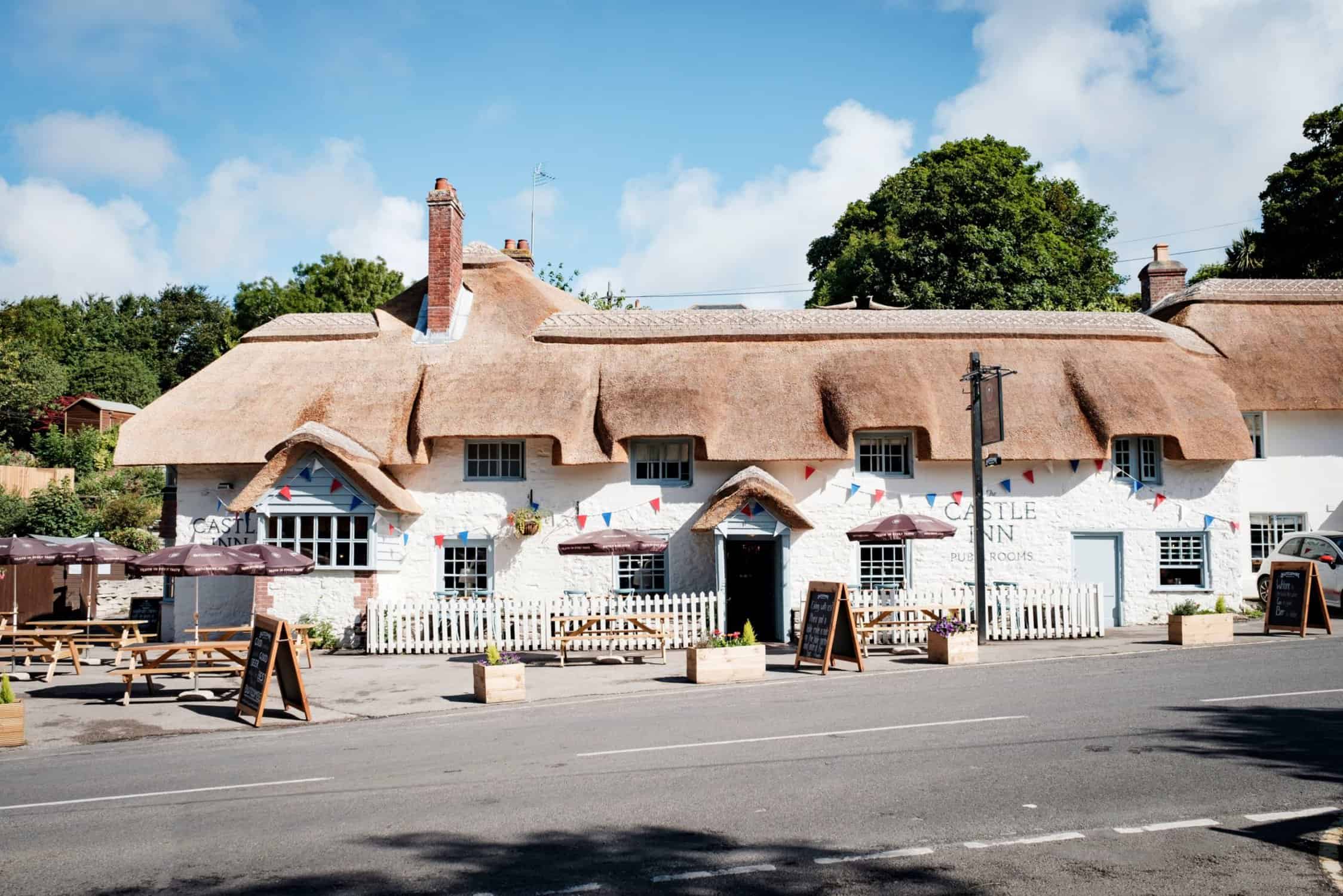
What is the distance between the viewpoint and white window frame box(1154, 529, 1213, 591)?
2331cm

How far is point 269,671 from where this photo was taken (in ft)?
44.5

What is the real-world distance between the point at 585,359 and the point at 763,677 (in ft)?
32.2

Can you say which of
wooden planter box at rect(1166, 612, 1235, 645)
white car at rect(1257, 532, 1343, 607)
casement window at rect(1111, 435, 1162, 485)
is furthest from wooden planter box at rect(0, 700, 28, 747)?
white car at rect(1257, 532, 1343, 607)

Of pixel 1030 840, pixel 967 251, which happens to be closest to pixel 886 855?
pixel 1030 840

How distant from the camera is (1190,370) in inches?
957

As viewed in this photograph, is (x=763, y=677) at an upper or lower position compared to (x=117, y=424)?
lower

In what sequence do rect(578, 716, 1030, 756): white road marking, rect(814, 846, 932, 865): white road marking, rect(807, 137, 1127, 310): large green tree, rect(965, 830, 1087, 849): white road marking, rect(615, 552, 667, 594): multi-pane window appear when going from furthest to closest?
1. rect(807, 137, 1127, 310): large green tree
2. rect(615, 552, 667, 594): multi-pane window
3. rect(578, 716, 1030, 756): white road marking
4. rect(965, 830, 1087, 849): white road marking
5. rect(814, 846, 932, 865): white road marking

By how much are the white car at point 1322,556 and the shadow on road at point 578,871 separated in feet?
60.2

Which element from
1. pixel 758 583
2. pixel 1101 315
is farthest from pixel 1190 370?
pixel 758 583

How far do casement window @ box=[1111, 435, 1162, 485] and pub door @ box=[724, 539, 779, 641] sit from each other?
792 cm

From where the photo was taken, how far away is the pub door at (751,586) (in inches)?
898

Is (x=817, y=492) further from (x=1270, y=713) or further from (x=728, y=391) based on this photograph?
(x=1270, y=713)

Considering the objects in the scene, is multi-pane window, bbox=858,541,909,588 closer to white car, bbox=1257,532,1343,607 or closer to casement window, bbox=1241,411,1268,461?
white car, bbox=1257,532,1343,607

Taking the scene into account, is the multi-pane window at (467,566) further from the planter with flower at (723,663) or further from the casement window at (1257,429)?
the casement window at (1257,429)
